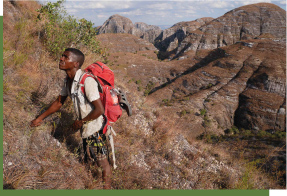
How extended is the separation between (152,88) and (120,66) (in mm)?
17207

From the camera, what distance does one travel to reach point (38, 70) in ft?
15.6

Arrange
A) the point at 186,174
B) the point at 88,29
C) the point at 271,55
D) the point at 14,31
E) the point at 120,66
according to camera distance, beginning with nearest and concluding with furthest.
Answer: the point at 186,174, the point at 14,31, the point at 88,29, the point at 271,55, the point at 120,66

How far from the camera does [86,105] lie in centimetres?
242

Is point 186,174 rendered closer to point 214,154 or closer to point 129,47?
point 214,154

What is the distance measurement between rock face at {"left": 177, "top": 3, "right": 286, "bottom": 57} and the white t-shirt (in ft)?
387

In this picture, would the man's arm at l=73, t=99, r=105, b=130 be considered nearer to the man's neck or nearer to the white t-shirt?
the white t-shirt

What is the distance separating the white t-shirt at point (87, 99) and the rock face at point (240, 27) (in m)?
118

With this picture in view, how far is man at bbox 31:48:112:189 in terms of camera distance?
89.7 inches

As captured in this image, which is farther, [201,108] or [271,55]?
[271,55]

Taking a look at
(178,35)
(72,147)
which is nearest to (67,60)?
(72,147)

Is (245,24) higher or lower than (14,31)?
higher

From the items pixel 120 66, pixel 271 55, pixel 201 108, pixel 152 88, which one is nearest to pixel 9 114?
pixel 201 108

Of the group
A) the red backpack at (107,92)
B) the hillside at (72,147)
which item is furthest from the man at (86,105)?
the hillside at (72,147)

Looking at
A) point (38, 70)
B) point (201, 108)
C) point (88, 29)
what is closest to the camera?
point (38, 70)
